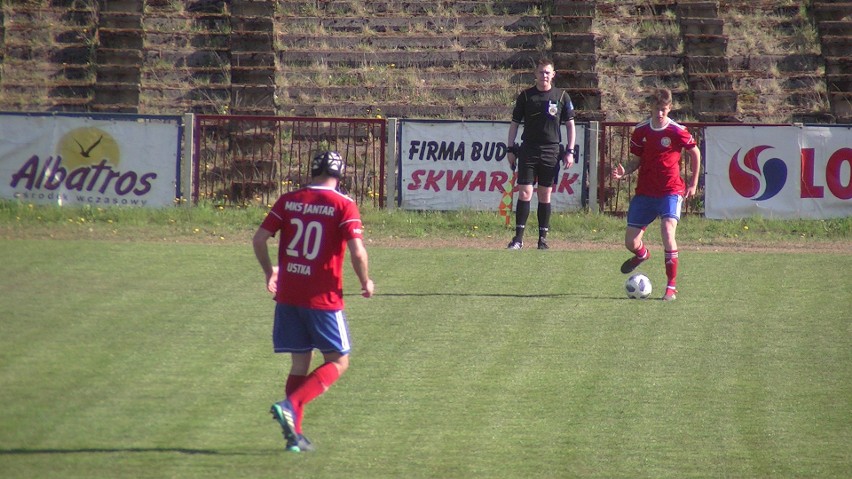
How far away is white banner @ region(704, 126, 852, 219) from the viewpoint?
57.6 ft

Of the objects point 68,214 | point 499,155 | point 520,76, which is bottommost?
point 68,214

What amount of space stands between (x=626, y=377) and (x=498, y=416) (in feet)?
5.04

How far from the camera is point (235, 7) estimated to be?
25.8 metres

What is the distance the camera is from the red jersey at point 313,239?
6129 millimetres

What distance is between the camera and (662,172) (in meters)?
11.1

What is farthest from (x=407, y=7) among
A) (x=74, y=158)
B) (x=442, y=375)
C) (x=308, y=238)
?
(x=308, y=238)

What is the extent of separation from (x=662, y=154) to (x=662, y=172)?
0.19 m

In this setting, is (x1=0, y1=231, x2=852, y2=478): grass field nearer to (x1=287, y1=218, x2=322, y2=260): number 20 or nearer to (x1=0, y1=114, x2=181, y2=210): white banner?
(x1=287, y1=218, x2=322, y2=260): number 20

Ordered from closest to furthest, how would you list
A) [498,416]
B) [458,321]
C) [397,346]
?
[498,416] → [397,346] → [458,321]

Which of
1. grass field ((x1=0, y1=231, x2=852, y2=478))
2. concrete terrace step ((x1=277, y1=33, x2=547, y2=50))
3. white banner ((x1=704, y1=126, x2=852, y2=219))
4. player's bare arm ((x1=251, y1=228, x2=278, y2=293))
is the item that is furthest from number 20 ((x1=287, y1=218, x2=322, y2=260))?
concrete terrace step ((x1=277, y1=33, x2=547, y2=50))

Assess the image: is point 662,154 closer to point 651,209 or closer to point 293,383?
point 651,209

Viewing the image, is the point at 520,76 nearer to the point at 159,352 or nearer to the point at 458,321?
the point at 458,321

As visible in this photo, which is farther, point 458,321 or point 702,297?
point 702,297

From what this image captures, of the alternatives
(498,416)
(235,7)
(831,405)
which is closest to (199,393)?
(498,416)
